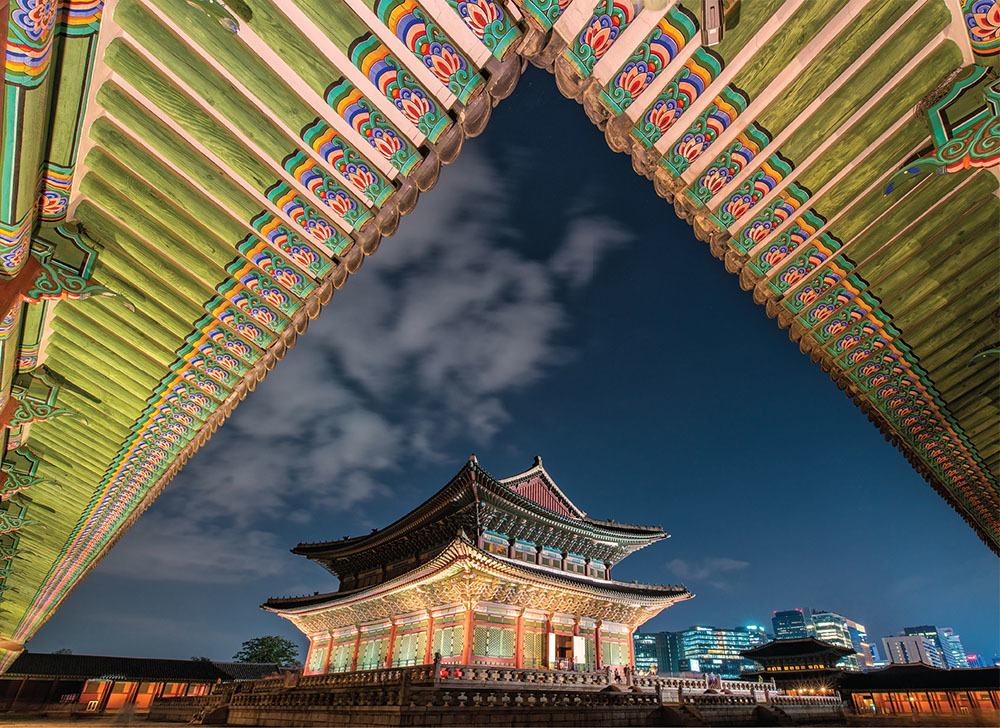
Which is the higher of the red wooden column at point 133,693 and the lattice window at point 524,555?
the lattice window at point 524,555

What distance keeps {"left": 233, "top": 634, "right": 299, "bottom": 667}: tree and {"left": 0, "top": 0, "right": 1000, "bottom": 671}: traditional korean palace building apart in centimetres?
6149

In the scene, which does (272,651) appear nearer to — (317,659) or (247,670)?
(247,670)

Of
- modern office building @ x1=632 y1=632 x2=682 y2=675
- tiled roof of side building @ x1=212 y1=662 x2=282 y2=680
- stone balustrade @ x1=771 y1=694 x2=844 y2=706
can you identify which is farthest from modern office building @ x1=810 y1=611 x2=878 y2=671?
tiled roof of side building @ x1=212 y1=662 x2=282 y2=680

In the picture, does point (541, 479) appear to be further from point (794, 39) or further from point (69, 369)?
point (794, 39)

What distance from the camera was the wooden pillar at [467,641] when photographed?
18911mm

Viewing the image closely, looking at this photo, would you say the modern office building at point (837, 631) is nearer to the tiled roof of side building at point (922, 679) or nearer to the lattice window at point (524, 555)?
the tiled roof of side building at point (922, 679)

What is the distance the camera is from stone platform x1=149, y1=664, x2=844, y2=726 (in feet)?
42.7

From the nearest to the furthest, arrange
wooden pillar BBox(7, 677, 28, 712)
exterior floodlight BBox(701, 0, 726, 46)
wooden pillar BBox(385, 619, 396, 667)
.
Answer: exterior floodlight BBox(701, 0, 726, 46) < wooden pillar BBox(385, 619, 396, 667) < wooden pillar BBox(7, 677, 28, 712)

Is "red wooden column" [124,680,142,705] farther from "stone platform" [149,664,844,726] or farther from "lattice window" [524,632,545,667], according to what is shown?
"lattice window" [524,632,545,667]

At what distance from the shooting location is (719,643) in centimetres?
16038

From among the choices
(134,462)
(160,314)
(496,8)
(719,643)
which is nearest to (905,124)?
(496,8)

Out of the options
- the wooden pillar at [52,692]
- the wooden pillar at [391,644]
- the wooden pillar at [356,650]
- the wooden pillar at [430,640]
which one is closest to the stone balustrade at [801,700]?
the wooden pillar at [430,640]

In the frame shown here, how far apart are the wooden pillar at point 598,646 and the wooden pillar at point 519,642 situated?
15.6 ft

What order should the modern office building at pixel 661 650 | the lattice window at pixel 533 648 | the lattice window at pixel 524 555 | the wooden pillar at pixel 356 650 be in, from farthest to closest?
1. the modern office building at pixel 661 650
2. the wooden pillar at pixel 356 650
3. the lattice window at pixel 524 555
4. the lattice window at pixel 533 648
